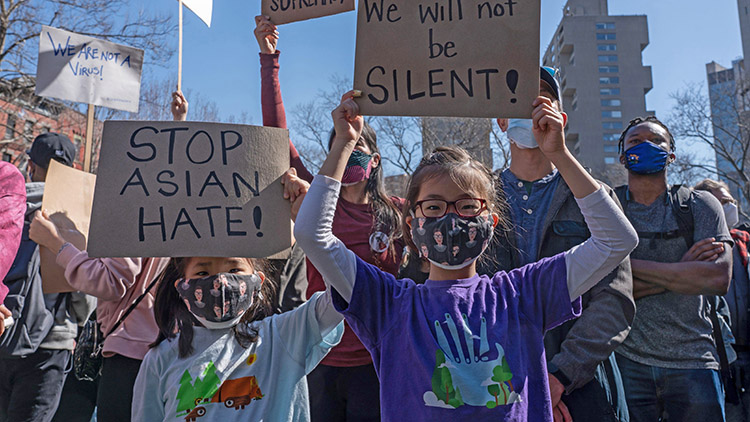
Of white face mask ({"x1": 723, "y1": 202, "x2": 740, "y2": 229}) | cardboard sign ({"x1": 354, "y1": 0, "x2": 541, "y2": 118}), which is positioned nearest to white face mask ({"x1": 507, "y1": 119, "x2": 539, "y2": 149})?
cardboard sign ({"x1": 354, "y1": 0, "x2": 541, "y2": 118})

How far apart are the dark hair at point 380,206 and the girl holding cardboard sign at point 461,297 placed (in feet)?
3.15

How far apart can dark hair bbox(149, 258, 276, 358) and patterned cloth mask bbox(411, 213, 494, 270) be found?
33.0 inches

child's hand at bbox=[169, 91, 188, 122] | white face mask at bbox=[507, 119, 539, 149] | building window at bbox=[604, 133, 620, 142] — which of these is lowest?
Answer: white face mask at bbox=[507, 119, 539, 149]

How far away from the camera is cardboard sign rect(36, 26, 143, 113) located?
479 cm

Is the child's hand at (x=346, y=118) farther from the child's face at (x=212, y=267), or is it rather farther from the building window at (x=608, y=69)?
the building window at (x=608, y=69)

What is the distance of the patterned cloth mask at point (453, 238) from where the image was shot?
2117mm

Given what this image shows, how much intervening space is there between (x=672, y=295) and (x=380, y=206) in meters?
1.63

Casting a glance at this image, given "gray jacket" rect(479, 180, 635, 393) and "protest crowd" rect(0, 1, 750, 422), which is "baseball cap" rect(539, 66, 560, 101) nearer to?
"protest crowd" rect(0, 1, 750, 422)

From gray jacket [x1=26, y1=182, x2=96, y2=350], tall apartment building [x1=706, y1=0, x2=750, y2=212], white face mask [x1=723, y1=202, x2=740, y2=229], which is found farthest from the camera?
tall apartment building [x1=706, y1=0, x2=750, y2=212]

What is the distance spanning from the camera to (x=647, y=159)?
10.7ft

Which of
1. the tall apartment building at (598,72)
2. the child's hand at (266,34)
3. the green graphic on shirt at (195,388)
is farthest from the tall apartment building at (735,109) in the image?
the green graphic on shirt at (195,388)

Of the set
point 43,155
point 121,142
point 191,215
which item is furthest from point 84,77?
point 191,215

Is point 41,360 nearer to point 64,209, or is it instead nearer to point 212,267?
point 64,209

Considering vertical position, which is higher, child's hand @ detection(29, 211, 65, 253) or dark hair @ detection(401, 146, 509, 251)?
dark hair @ detection(401, 146, 509, 251)
